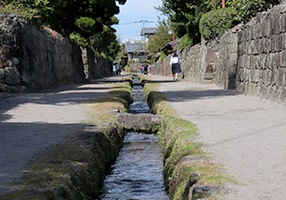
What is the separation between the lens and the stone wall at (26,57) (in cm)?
1104

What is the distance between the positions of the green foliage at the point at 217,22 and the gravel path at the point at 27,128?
30.4 ft

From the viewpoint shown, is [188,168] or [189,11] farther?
[189,11]

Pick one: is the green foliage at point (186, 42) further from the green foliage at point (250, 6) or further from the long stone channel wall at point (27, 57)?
the green foliage at point (250, 6)

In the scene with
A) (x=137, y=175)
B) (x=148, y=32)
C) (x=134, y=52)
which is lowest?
(x=137, y=175)

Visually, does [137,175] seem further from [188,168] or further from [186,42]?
[186,42]

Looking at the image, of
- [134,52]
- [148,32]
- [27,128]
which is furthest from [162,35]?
[27,128]

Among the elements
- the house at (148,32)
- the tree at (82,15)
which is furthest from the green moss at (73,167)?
the house at (148,32)

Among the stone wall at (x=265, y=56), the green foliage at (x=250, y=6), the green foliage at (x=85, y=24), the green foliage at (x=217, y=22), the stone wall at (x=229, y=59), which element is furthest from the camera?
the green foliage at (x=85, y=24)

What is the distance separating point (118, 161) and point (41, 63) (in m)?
9.29

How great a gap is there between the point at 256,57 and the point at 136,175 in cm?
607

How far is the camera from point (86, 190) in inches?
124

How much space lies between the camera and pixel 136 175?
417 cm

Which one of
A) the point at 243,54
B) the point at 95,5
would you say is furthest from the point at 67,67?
the point at 243,54

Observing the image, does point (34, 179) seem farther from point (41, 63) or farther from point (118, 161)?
point (41, 63)
